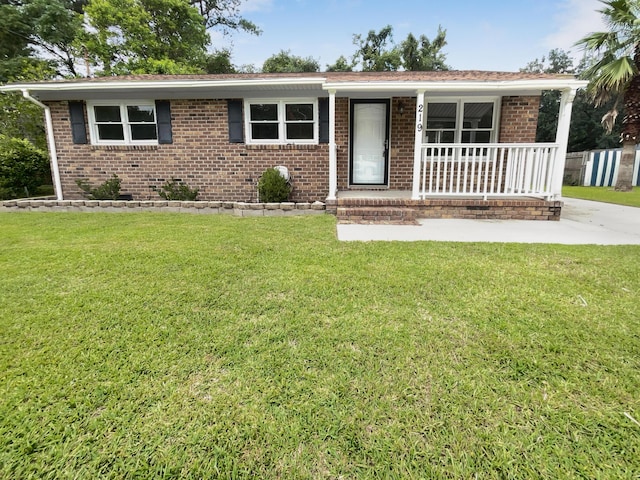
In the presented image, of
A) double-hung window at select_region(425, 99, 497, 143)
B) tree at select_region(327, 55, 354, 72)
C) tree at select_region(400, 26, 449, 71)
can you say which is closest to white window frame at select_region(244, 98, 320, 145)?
double-hung window at select_region(425, 99, 497, 143)

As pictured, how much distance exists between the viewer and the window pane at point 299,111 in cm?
818

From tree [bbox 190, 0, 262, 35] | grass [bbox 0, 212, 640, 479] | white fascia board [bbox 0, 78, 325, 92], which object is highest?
tree [bbox 190, 0, 262, 35]

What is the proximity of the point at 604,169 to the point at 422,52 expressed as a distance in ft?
49.4

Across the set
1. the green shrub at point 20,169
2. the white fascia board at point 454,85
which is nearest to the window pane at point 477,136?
the white fascia board at point 454,85

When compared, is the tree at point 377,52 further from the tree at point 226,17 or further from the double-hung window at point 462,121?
the double-hung window at point 462,121

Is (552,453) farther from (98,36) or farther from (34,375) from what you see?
(98,36)

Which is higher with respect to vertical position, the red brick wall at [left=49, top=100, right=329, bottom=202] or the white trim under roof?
the white trim under roof

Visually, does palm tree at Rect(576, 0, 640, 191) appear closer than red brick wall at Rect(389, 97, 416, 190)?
Result: No

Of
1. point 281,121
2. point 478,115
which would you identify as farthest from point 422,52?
point 281,121

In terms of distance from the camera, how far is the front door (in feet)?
27.8

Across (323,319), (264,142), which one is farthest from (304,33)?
(323,319)

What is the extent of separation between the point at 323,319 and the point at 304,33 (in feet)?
96.7

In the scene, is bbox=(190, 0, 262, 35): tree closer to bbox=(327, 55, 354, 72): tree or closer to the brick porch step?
bbox=(327, 55, 354, 72): tree

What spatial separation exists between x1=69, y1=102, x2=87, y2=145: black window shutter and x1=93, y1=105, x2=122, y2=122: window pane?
31cm
